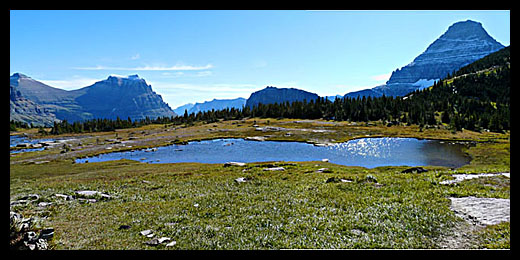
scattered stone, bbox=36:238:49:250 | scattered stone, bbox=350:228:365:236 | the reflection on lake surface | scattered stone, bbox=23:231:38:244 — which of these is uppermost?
scattered stone, bbox=23:231:38:244

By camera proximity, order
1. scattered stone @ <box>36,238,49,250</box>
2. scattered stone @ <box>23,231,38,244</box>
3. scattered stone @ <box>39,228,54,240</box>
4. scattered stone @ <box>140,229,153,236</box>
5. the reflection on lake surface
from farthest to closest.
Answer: the reflection on lake surface, scattered stone @ <box>140,229,153,236</box>, scattered stone @ <box>39,228,54,240</box>, scattered stone @ <box>36,238,49,250</box>, scattered stone @ <box>23,231,38,244</box>

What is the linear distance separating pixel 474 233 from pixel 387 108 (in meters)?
167

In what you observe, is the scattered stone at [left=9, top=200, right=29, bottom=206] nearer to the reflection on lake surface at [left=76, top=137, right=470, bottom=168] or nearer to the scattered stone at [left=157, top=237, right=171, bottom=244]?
the scattered stone at [left=157, top=237, right=171, bottom=244]

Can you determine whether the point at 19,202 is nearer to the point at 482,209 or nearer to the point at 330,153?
the point at 482,209

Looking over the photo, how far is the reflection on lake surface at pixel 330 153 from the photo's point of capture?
188 ft

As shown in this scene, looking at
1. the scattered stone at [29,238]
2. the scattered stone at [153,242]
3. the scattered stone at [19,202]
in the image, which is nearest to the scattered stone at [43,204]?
the scattered stone at [19,202]

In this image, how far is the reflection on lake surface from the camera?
57.3 metres

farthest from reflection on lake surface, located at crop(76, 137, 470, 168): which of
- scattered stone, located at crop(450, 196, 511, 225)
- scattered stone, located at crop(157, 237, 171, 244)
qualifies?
scattered stone, located at crop(157, 237, 171, 244)

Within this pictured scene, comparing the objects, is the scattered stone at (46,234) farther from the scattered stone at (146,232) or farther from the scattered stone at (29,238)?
the scattered stone at (146,232)

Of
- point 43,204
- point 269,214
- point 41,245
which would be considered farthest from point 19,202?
point 269,214

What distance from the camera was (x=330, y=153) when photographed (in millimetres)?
68312
